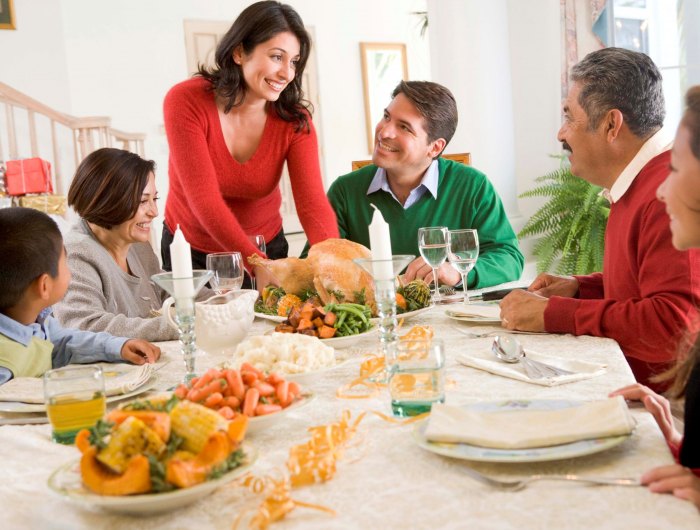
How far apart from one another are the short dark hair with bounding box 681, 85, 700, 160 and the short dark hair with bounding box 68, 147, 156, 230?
162cm

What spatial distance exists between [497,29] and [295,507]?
4.20 metres

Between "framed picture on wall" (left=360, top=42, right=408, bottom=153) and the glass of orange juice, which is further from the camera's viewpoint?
"framed picture on wall" (left=360, top=42, right=408, bottom=153)

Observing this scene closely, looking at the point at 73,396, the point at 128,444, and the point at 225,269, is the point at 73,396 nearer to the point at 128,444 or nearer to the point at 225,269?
the point at 128,444

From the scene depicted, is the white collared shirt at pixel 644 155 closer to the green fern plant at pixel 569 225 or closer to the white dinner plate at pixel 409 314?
the white dinner plate at pixel 409 314

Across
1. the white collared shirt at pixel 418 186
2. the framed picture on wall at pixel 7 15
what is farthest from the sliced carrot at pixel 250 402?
the framed picture on wall at pixel 7 15

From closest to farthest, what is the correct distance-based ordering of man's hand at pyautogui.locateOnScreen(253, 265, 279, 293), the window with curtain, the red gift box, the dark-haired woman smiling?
the dark-haired woman smiling
man's hand at pyautogui.locateOnScreen(253, 265, 279, 293)
the window with curtain
the red gift box

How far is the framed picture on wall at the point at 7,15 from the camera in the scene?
21.2 ft

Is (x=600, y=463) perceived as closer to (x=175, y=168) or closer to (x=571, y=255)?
(x=175, y=168)

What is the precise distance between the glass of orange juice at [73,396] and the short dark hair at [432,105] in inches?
73.7

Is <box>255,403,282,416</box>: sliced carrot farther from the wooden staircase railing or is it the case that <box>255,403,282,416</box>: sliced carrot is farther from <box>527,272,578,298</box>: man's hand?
the wooden staircase railing

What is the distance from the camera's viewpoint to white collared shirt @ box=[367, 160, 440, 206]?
9.07 ft

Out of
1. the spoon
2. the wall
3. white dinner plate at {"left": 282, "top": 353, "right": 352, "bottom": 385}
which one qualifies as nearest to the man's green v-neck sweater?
the spoon

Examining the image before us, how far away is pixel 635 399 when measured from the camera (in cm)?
106

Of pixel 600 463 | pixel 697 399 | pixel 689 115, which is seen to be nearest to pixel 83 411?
pixel 600 463
